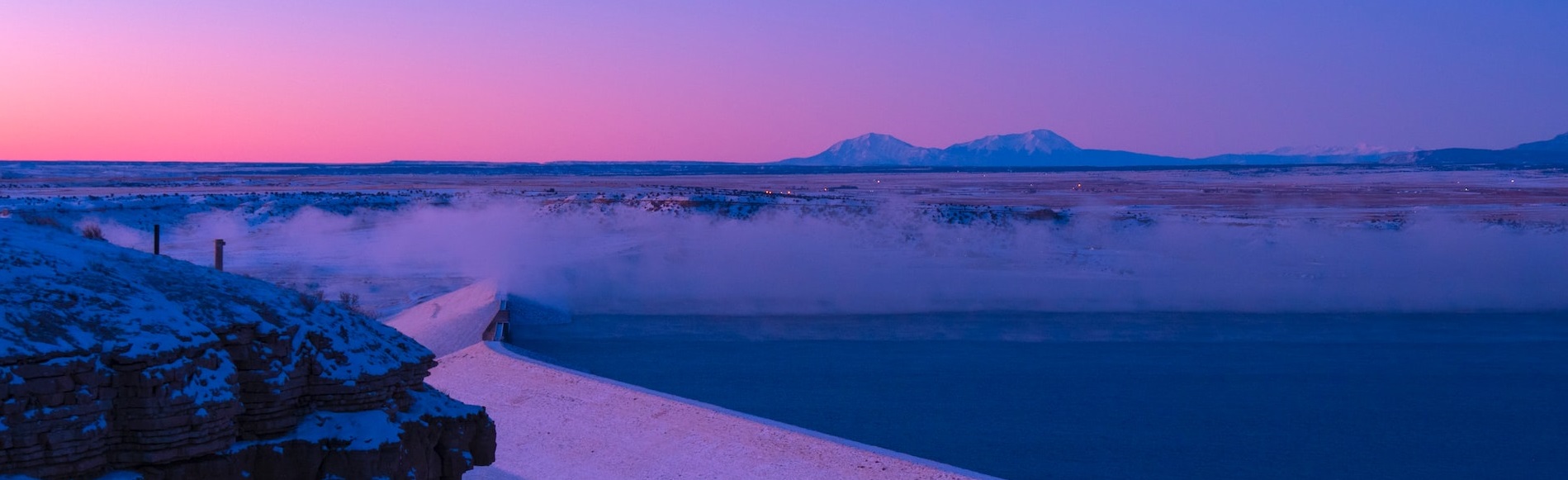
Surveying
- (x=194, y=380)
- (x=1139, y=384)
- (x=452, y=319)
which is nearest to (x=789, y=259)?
(x=452, y=319)

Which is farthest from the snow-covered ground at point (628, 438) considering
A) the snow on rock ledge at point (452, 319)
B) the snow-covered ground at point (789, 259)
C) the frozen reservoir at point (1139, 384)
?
the snow on rock ledge at point (452, 319)

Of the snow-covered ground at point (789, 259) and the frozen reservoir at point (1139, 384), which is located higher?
the snow-covered ground at point (789, 259)

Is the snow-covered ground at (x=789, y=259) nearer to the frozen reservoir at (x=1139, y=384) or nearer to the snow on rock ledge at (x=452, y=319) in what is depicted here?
the snow on rock ledge at (x=452, y=319)

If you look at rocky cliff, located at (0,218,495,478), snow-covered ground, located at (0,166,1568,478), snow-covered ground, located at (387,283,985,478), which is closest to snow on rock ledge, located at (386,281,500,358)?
snow-covered ground, located at (0,166,1568,478)

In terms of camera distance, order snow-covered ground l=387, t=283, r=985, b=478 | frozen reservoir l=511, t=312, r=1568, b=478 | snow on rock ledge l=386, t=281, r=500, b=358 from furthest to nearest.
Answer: snow on rock ledge l=386, t=281, r=500, b=358
frozen reservoir l=511, t=312, r=1568, b=478
snow-covered ground l=387, t=283, r=985, b=478

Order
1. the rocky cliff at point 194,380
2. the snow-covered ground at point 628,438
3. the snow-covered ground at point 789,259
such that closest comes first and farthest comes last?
the rocky cliff at point 194,380
the snow-covered ground at point 628,438
the snow-covered ground at point 789,259

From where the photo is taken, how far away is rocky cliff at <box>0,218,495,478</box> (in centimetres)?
456

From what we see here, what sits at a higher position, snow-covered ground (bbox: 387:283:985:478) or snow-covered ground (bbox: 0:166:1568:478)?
snow-covered ground (bbox: 0:166:1568:478)

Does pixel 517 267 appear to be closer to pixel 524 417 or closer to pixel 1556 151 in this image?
pixel 524 417

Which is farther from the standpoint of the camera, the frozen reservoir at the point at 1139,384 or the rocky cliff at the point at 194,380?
the frozen reservoir at the point at 1139,384

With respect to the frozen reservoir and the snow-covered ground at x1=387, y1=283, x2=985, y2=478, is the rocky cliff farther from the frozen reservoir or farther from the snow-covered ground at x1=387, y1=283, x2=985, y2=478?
the frozen reservoir

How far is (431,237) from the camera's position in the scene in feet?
103

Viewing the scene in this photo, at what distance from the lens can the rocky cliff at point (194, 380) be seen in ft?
15.0

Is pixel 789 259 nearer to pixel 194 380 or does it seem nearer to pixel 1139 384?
pixel 1139 384
